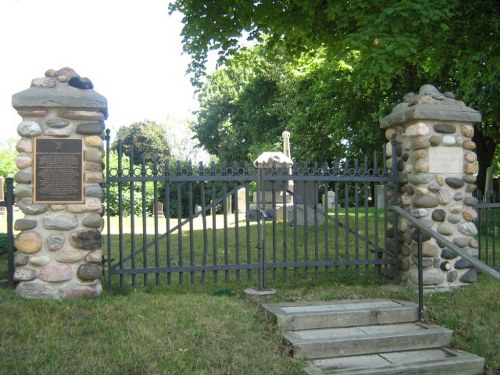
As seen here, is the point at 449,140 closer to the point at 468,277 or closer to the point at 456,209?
the point at 456,209

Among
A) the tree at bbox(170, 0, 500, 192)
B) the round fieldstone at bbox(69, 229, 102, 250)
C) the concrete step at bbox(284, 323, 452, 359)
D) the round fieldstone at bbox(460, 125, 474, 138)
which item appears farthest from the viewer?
the tree at bbox(170, 0, 500, 192)

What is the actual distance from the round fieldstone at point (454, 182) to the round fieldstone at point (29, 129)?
4939mm

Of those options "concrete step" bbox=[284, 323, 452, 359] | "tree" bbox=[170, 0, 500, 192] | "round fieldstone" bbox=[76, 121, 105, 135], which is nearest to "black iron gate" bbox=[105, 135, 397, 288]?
"round fieldstone" bbox=[76, 121, 105, 135]

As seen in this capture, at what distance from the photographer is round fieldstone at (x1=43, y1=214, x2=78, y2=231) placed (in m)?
4.86

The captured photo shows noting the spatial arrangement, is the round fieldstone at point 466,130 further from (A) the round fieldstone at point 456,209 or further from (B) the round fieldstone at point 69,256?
(B) the round fieldstone at point 69,256

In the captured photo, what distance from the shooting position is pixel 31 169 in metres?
4.86

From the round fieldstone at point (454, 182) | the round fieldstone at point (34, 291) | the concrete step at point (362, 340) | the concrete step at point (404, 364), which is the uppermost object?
the round fieldstone at point (454, 182)

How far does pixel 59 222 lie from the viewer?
16.0ft

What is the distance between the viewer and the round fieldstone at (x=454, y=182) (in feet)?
19.6

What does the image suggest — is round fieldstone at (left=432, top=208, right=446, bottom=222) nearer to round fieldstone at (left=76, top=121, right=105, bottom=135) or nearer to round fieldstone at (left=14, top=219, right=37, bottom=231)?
round fieldstone at (left=76, top=121, right=105, bottom=135)

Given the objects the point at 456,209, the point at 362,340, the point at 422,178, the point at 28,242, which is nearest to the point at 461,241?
the point at 456,209

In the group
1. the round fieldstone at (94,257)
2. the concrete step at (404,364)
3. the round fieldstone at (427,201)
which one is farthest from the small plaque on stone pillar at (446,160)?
the round fieldstone at (94,257)

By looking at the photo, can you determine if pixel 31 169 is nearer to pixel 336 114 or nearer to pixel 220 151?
pixel 336 114

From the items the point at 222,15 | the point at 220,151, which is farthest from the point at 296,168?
the point at 220,151
